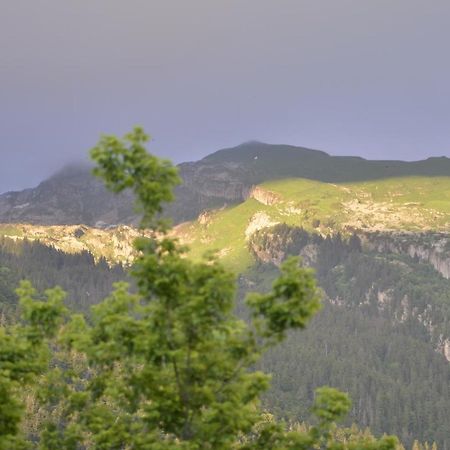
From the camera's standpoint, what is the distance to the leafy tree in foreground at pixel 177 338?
947 inches

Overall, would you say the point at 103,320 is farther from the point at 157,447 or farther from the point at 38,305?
the point at 157,447

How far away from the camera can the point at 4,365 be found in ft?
83.9

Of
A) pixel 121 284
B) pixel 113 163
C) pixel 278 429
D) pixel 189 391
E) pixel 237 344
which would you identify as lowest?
pixel 278 429

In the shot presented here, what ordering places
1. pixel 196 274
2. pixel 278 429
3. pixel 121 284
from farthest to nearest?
pixel 278 429 < pixel 121 284 < pixel 196 274

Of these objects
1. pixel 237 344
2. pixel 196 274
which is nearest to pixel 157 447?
pixel 237 344

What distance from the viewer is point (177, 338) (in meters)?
24.8

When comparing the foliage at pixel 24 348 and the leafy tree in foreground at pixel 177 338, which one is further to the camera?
the foliage at pixel 24 348

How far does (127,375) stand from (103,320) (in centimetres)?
324

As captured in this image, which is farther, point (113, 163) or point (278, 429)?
point (278, 429)

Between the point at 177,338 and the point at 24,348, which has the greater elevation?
the point at 177,338

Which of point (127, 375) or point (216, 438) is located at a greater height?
point (127, 375)

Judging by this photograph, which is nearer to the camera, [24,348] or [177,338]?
[177,338]

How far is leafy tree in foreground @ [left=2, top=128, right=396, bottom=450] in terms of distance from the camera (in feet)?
78.9

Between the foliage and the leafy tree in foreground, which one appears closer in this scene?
the leafy tree in foreground
